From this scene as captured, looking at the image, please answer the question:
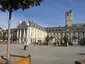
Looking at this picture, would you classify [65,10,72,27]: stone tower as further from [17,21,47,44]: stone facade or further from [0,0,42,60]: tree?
[0,0,42,60]: tree

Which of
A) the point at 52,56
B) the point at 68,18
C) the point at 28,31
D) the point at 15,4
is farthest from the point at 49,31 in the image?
the point at 15,4

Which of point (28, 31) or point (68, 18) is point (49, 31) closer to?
point (68, 18)

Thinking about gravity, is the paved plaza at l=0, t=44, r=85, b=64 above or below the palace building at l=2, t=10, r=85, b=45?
below

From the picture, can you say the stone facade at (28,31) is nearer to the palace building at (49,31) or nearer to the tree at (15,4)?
the palace building at (49,31)

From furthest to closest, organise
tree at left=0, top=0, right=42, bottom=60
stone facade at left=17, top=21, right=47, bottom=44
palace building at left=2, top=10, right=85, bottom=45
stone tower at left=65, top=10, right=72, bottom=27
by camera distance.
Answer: stone tower at left=65, top=10, right=72, bottom=27 < palace building at left=2, top=10, right=85, bottom=45 < stone facade at left=17, top=21, right=47, bottom=44 < tree at left=0, top=0, right=42, bottom=60

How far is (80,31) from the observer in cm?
16675

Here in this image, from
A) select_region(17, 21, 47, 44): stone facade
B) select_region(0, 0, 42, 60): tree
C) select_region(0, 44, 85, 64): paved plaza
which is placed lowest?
select_region(0, 44, 85, 64): paved plaza

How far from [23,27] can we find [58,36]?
31483 millimetres

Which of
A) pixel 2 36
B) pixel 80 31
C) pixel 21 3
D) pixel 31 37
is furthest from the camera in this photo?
pixel 80 31

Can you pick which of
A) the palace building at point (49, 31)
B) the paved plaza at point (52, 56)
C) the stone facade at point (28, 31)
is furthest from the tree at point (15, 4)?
the stone facade at point (28, 31)

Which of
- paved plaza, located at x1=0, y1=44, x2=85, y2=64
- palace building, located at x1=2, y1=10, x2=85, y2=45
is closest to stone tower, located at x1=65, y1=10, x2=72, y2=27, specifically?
palace building, located at x1=2, y1=10, x2=85, y2=45

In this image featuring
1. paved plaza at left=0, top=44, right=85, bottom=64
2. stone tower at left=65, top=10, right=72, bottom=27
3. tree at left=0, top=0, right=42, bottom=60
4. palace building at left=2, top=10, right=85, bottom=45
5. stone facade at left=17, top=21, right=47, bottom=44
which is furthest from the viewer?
stone tower at left=65, top=10, right=72, bottom=27

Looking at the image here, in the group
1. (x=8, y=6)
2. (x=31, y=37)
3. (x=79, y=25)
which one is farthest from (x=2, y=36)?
(x=8, y=6)

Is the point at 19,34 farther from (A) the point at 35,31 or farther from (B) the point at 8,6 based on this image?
(B) the point at 8,6
